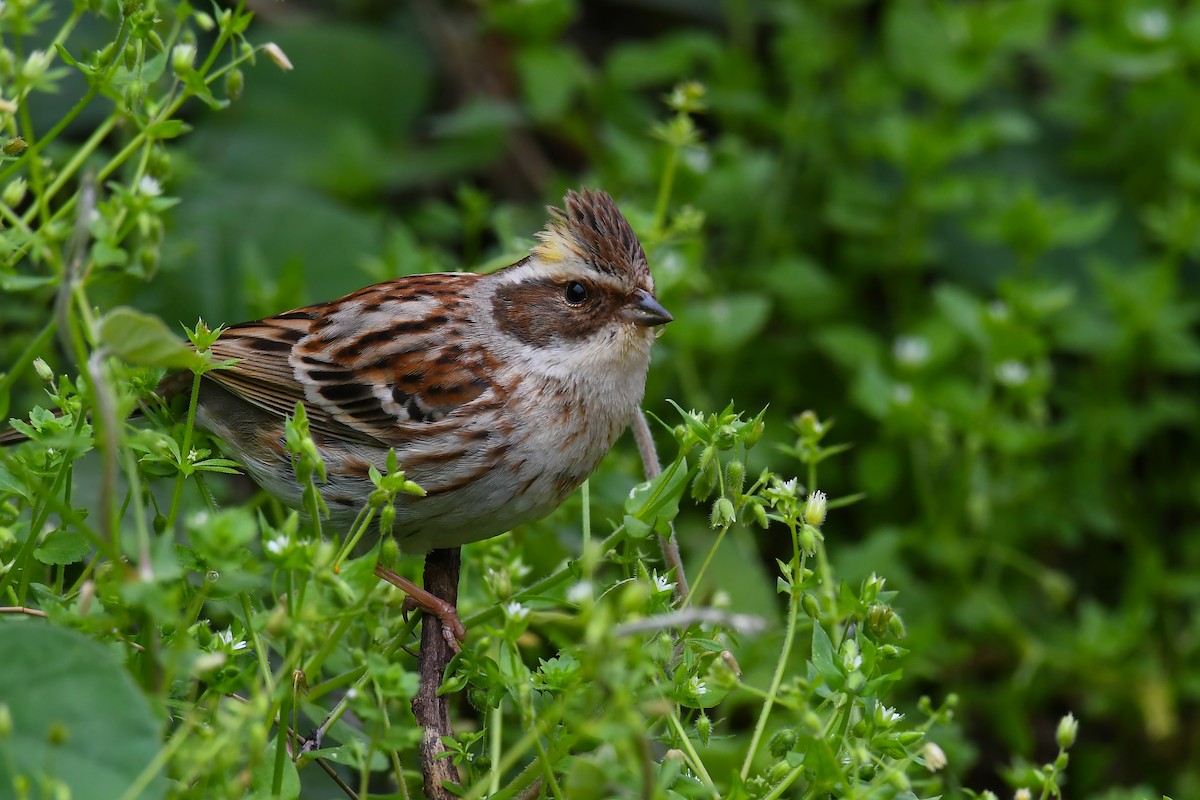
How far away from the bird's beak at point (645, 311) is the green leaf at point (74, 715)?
1307 millimetres

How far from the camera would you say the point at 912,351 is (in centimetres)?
441

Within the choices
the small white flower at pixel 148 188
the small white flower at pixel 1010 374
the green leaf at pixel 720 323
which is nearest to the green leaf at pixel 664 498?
the small white flower at pixel 148 188

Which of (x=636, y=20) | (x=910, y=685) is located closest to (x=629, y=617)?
(x=910, y=685)

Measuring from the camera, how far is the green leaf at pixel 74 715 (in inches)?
60.6

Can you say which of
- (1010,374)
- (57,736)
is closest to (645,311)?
(57,736)

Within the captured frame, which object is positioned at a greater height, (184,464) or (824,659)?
(184,464)

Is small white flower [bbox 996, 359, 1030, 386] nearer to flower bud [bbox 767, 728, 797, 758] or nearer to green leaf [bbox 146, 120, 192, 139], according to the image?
flower bud [bbox 767, 728, 797, 758]

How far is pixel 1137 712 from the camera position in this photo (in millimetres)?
4266

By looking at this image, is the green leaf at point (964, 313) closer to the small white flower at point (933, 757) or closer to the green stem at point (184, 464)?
the small white flower at point (933, 757)

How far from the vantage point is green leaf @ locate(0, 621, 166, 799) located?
1.54m

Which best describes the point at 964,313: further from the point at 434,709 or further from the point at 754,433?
the point at 434,709

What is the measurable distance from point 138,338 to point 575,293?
4.03ft

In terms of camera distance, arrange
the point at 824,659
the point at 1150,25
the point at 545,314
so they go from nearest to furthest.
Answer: the point at 824,659 < the point at 545,314 < the point at 1150,25

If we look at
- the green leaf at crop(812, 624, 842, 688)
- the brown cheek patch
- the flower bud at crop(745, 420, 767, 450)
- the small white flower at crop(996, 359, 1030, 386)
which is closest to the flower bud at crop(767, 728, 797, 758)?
the green leaf at crop(812, 624, 842, 688)
